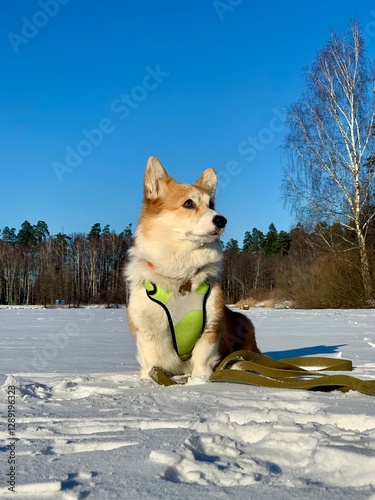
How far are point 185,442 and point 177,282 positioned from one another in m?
1.62

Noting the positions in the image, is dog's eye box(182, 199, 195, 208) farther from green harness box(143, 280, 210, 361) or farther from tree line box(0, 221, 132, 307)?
tree line box(0, 221, 132, 307)

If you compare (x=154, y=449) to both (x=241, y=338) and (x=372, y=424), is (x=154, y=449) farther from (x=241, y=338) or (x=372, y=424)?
(x=241, y=338)

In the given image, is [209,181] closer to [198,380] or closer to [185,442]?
[198,380]

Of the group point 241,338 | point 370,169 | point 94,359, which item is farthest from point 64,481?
point 370,169

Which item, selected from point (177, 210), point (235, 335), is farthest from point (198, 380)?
point (177, 210)

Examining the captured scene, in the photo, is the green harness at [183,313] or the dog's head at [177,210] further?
the dog's head at [177,210]

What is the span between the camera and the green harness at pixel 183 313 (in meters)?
2.82

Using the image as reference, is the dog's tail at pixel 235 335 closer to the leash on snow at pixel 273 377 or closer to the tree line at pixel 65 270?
the leash on snow at pixel 273 377

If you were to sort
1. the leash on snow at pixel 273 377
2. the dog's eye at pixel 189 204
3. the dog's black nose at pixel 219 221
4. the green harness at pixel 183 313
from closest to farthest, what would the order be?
the leash on snow at pixel 273 377, the green harness at pixel 183 313, the dog's black nose at pixel 219 221, the dog's eye at pixel 189 204

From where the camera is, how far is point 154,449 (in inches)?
51.9

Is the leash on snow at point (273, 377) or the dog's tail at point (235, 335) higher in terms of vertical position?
the dog's tail at point (235, 335)

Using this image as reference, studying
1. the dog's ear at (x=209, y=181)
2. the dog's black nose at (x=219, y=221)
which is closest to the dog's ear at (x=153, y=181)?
the dog's ear at (x=209, y=181)

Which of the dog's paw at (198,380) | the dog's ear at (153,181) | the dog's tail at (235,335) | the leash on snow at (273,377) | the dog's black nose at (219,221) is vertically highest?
the dog's ear at (153,181)

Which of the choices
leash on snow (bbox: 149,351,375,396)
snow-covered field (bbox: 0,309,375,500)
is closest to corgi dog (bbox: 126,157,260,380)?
leash on snow (bbox: 149,351,375,396)
